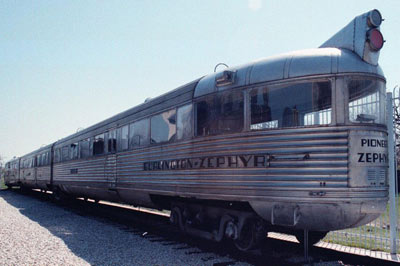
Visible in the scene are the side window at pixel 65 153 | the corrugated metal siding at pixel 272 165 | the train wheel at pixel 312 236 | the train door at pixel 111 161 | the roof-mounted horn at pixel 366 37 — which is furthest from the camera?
the side window at pixel 65 153

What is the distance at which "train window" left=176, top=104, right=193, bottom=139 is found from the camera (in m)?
7.21

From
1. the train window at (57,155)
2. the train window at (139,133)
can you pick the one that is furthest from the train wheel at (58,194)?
the train window at (139,133)

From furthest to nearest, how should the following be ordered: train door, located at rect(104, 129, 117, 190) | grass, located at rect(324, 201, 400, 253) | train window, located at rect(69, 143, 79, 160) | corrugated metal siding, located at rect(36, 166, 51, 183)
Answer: corrugated metal siding, located at rect(36, 166, 51, 183), train window, located at rect(69, 143, 79, 160), train door, located at rect(104, 129, 117, 190), grass, located at rect(324, 201, 400, 253)

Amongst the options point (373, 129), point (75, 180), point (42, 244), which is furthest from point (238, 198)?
point (75, 180)

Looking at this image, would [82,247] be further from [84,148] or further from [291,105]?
[84,148]

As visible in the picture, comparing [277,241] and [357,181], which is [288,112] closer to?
[357,181]

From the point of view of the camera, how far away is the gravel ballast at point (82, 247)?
6.14 meters

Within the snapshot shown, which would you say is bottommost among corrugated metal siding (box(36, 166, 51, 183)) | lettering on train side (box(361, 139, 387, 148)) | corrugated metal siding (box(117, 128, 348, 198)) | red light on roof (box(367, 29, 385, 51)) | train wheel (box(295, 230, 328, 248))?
train wheel (box(295, 230, 328, 248))

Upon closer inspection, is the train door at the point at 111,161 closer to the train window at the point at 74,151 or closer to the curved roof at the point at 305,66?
the train window at the point at 74,151

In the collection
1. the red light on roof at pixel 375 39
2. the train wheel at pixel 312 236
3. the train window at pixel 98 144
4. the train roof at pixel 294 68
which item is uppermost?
the red light on roof at pixel 375 39

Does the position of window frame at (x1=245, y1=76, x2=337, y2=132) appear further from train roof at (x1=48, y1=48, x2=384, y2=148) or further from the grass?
the grass

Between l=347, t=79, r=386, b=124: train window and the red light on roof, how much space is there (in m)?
0.52

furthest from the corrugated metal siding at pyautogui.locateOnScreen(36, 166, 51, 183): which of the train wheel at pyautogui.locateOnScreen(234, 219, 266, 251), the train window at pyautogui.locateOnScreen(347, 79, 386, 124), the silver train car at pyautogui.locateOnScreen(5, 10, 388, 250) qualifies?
the train window at pyautogui.locateOnScreen(347, 79, 386, 124)

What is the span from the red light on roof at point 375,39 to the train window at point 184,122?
3.28 metres
